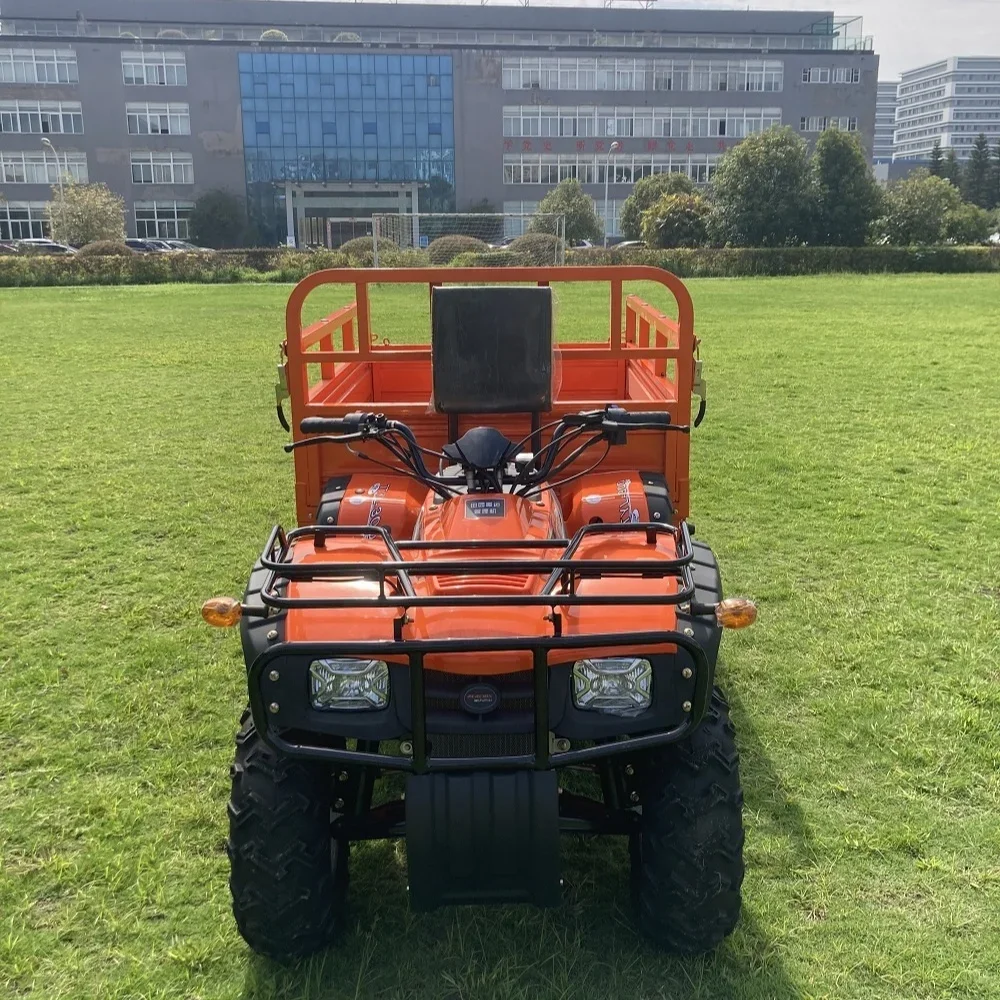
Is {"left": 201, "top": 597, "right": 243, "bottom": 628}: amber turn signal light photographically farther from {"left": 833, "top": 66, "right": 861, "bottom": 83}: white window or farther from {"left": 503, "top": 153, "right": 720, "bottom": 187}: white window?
{"left": 833, "top": 66, "right": 861, "bottom": 83}: white window

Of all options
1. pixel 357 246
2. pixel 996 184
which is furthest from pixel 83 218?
pixel 996 184

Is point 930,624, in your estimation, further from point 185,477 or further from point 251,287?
point 251,287

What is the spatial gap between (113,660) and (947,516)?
5208 mm

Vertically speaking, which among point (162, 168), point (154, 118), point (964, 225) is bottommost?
point (964, 225)

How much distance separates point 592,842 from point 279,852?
1145mm

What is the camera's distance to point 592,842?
332 centimetres

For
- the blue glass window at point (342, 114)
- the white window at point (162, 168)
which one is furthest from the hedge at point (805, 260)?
the white window at point (162, 168)

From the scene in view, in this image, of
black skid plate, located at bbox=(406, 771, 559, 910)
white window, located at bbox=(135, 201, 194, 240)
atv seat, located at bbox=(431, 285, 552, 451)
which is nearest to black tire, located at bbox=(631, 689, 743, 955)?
black skid plate, located at bbox=(406, 771, 559, 910)

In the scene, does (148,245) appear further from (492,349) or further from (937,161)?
(937,161)

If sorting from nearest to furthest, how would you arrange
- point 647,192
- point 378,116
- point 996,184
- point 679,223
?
point 679,223, point 647,192, point 378,116, point 996,184

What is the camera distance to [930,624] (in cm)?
503

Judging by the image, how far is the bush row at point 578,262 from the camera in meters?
32.3

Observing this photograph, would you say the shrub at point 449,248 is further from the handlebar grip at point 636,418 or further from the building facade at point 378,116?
the building facade at point 378,116

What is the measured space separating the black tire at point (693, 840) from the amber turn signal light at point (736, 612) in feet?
1.12
